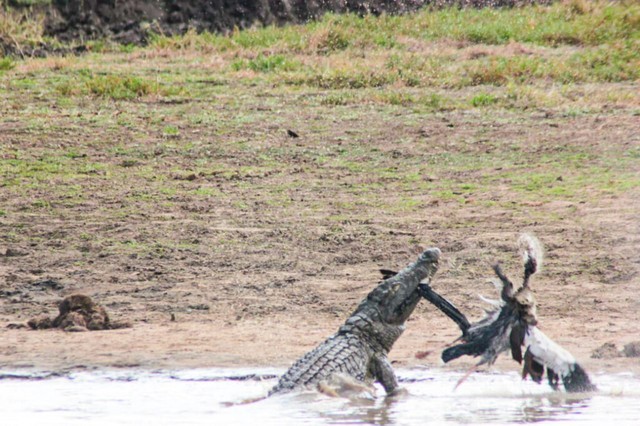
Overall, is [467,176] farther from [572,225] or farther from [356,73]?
[356,73]

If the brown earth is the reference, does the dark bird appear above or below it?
below

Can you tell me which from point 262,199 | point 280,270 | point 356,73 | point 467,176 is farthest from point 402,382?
point 356,73

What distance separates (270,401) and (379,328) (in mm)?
808

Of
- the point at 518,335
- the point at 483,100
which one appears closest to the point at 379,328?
the point at 518,335

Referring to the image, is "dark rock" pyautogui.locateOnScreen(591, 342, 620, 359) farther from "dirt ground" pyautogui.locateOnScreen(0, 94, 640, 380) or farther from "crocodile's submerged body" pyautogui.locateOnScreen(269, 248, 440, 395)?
"crocodile's submerged body" pyautogui.locateOnScreen(269, 248, 440, 395)

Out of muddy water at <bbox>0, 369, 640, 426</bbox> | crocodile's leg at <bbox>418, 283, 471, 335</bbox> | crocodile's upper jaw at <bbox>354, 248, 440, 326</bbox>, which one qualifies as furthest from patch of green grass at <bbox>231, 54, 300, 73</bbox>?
crocodile's leg at <bbox>418, 283, 471, 335</bbox>

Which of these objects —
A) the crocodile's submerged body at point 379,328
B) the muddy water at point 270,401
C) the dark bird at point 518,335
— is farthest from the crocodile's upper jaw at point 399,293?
the dark bird at point 518,335

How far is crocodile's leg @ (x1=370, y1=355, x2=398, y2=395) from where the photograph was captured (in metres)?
6.39

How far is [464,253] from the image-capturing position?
9.01 meters

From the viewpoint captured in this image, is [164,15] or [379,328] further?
[164,15]

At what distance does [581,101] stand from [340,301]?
7.07 meters

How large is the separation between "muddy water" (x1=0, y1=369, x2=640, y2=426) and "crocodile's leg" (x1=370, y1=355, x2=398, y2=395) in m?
0.08

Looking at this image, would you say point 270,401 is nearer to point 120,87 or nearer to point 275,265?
point 275,265

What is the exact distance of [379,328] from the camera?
6.48 meters
